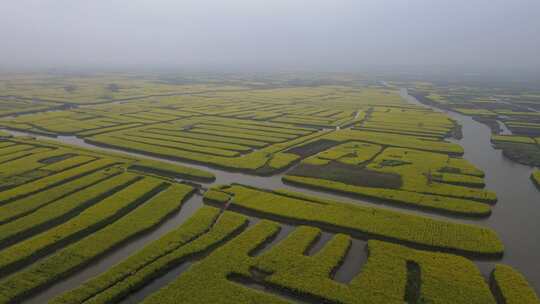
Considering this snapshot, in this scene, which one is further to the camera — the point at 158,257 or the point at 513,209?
the point at 513,209

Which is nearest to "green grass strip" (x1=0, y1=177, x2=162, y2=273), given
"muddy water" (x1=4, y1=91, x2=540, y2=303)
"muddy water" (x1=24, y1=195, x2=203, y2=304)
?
"muddy water" (x1=24, y1=195, x2=203, y2=304)

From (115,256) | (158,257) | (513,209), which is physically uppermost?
(513,209)

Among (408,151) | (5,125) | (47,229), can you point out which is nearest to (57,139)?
(5,125)

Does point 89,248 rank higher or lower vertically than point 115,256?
higher

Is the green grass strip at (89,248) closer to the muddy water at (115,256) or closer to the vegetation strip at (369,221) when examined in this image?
the muddy water at (115,256)

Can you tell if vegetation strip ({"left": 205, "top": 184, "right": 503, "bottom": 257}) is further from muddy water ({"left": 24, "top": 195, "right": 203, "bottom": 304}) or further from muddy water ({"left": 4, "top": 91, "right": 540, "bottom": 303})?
muddy water ({"left": 24, "top": 195, "right": 203, "bottom": 304})

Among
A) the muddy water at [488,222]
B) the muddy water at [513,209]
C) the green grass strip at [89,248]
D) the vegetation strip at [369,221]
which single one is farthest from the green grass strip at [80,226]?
the muddy water at [513,209]

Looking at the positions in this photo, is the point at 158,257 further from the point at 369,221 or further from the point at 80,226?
the point at 369,221

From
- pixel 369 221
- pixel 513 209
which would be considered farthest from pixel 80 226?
pixel 513 209
